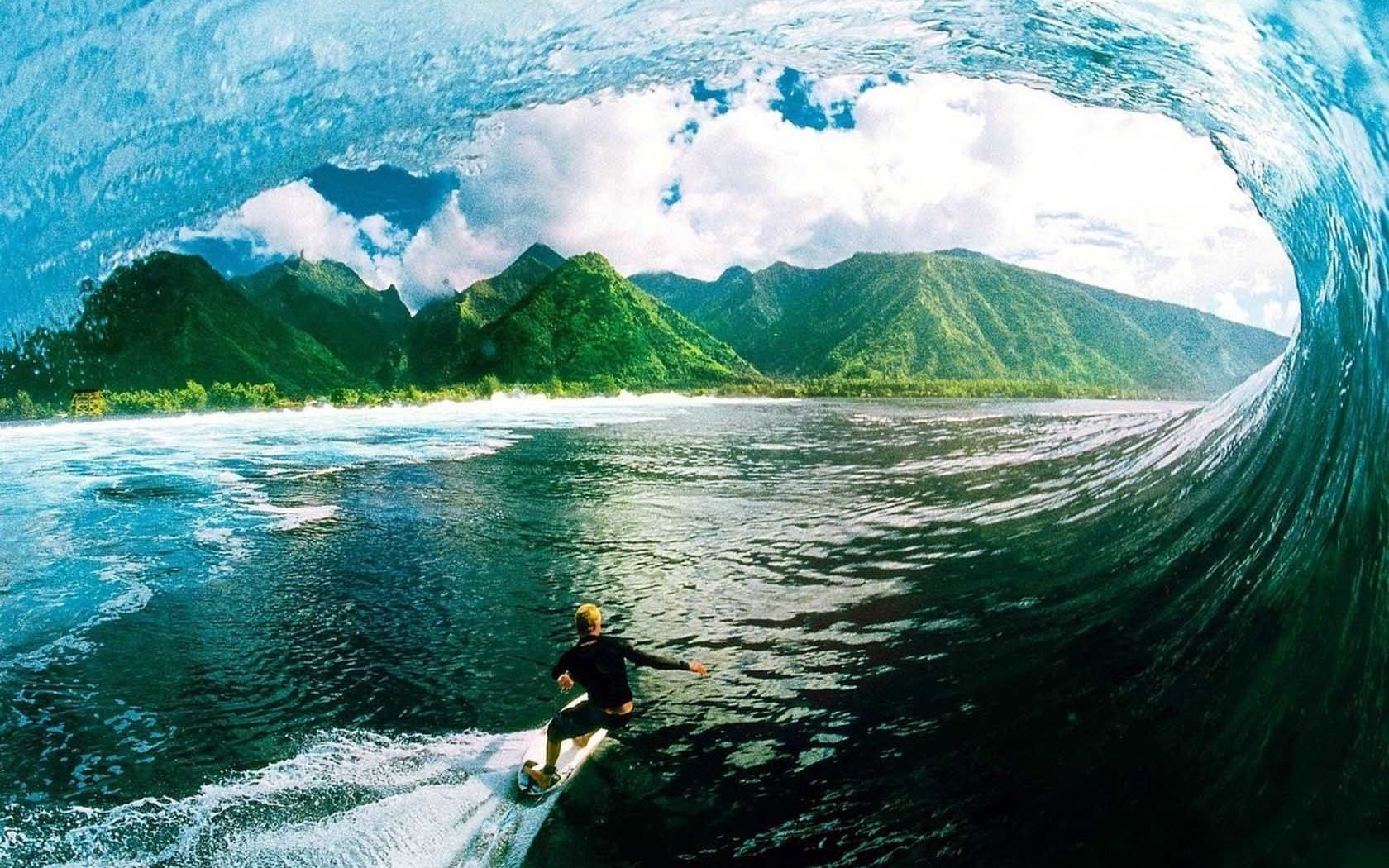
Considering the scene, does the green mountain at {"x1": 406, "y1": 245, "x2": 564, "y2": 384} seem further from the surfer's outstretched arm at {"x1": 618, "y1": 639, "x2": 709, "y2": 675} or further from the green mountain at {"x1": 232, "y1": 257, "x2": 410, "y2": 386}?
the surfer's outstretched arm at {"x1": 618, "y1": 639, "x2": 709, "y2": 675}

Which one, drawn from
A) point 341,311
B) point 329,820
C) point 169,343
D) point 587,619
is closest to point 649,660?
point 587,619

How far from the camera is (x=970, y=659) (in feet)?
18.4

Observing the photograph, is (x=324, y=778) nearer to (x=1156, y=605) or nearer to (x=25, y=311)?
(x=1156, y=605)

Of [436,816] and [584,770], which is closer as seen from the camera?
[436,816]

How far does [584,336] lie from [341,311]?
1933 centimetres

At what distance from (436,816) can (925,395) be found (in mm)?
45438

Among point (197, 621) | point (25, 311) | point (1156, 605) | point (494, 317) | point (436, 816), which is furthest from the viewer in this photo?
point (494, 317)

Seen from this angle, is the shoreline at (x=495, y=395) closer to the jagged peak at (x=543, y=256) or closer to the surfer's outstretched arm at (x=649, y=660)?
the jagged peak at (x=543, y=256)

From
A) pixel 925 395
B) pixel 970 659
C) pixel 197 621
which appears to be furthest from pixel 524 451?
pixel 925 395

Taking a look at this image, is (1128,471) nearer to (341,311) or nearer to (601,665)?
(601,665)

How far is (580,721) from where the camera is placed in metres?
4.43

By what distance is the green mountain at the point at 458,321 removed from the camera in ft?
126

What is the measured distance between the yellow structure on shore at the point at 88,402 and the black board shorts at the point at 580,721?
114 feet

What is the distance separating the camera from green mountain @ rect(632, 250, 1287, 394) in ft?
145
